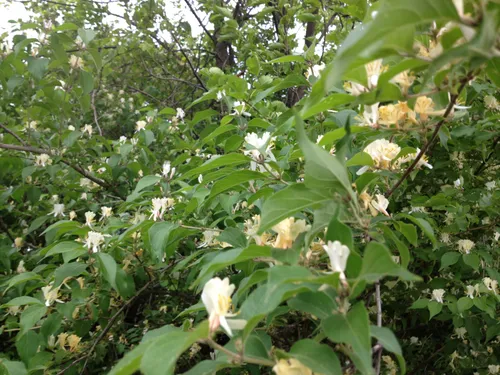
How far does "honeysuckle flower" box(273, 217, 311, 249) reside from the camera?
28.6 inches

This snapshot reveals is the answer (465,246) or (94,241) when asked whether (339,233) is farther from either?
(465,246)

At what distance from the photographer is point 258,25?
439 centimetres

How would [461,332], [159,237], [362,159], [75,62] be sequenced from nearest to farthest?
[362,159] → [159,237] → [461,332] → [75,62]

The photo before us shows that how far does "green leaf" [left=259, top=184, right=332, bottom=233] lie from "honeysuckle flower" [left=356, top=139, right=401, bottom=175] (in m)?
0.31

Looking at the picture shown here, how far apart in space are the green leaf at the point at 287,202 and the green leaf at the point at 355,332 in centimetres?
16

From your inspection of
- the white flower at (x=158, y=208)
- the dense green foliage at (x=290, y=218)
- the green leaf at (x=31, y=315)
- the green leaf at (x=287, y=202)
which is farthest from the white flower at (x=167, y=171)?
the green leaf at (x=287, y=202)

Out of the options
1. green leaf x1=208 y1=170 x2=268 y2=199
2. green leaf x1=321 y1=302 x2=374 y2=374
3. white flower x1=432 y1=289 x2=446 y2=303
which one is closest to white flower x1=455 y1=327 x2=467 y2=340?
white flower x1=432 y1=289 x2=446 y2=303

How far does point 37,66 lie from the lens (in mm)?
1837

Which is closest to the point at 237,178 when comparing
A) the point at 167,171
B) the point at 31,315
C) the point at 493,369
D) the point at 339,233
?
the point at 339,233

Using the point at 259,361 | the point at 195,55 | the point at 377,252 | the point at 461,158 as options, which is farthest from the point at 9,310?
the point at 195,55

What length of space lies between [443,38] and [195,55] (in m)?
4.17

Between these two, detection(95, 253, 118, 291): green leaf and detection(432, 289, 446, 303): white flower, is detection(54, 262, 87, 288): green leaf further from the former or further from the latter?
detection(432, 289, 446, 303): white flower

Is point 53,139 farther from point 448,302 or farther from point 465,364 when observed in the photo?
point 465,364

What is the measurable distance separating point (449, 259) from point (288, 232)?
3.40 feet
